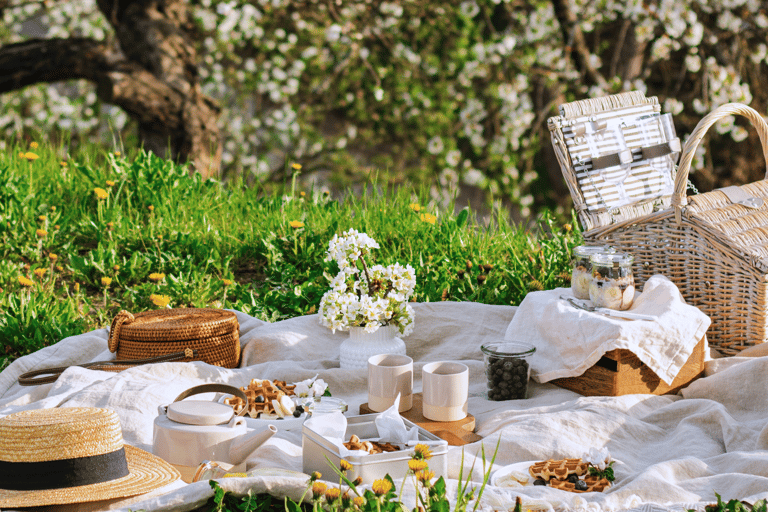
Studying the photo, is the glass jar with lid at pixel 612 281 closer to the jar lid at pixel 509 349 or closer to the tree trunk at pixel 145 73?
the jar lid at pixel 509 349

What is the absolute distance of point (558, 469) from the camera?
1.85m

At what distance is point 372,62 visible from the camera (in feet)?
21.1

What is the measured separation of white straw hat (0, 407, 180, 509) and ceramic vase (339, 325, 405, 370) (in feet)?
3.43

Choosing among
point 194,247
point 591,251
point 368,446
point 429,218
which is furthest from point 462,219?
point 368,446

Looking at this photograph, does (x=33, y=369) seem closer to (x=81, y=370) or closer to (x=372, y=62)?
(x=81, y=370)

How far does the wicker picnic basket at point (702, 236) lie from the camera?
2.55 m

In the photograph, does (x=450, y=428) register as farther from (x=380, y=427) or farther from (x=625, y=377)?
(x=625, y=377)

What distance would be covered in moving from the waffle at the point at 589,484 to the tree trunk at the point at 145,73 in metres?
3.40

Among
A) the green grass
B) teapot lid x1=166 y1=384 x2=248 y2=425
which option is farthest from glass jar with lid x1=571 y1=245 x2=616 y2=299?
teapot lid x1=166 y1=384 x2=248 y2=425

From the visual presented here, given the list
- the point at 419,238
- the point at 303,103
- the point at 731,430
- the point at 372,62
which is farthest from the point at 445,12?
the point at 731,430

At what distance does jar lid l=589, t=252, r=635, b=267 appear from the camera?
2.41 metres

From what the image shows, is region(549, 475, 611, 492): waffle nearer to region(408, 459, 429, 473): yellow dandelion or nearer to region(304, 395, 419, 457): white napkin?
region(304, 395, 419, 457): white napkin

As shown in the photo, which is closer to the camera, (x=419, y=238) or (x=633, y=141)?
(x=633, y=141)

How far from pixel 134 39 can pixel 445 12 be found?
8.21ft
